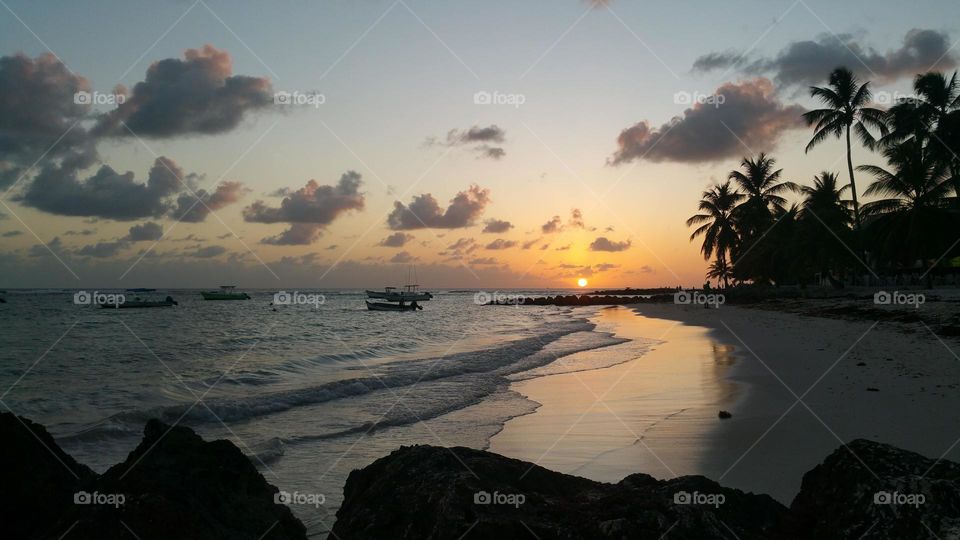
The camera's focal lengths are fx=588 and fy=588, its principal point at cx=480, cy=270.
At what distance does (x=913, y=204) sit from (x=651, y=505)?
4097 centimetres

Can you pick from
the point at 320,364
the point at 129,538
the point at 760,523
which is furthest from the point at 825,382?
the point at 320,364

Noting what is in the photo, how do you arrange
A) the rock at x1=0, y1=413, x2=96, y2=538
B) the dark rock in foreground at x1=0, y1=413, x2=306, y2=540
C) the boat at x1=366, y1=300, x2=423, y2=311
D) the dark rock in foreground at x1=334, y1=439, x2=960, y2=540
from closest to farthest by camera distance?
the dark rock in foreground at x1=334, y1=439, x2=960, y2=540 → the dark rock in foreground at x1=0, y1=413, x2=306, y2=540 → the rock at x1=0, y1=413, x2=96, y2=538 → the boat at x1=366, y1=300, x2=423, y2=311

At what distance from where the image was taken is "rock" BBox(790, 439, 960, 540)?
2834 mm

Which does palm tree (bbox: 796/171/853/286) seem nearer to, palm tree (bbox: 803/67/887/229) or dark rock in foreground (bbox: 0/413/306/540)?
palm tree (bbox: 803/67/887/229)

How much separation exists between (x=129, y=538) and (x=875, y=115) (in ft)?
161

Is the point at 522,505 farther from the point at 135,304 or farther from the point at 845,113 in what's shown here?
the point at 135,304

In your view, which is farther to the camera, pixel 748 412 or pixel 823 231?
pixel 823 231

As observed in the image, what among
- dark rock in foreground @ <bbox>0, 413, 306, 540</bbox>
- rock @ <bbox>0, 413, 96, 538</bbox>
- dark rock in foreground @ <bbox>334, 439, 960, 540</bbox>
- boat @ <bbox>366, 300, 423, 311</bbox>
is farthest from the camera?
boat @ <bbox>366, 300, 423, 311</bbox>

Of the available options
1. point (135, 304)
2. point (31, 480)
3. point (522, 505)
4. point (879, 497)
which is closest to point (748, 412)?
point (879, 497)

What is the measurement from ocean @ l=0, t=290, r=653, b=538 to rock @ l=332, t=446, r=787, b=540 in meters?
2.60

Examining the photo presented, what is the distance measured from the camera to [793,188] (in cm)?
5491

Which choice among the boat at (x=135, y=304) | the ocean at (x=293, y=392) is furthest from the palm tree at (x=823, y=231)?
the boat at (x=135, y=304)

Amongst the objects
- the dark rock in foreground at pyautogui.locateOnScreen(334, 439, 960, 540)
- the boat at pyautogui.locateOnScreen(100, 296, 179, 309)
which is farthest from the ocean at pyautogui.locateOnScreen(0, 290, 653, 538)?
the boat at pyautogui.locateOnScreen(100, 296, 179, 309)

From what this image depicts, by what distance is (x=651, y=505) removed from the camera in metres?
3.12
